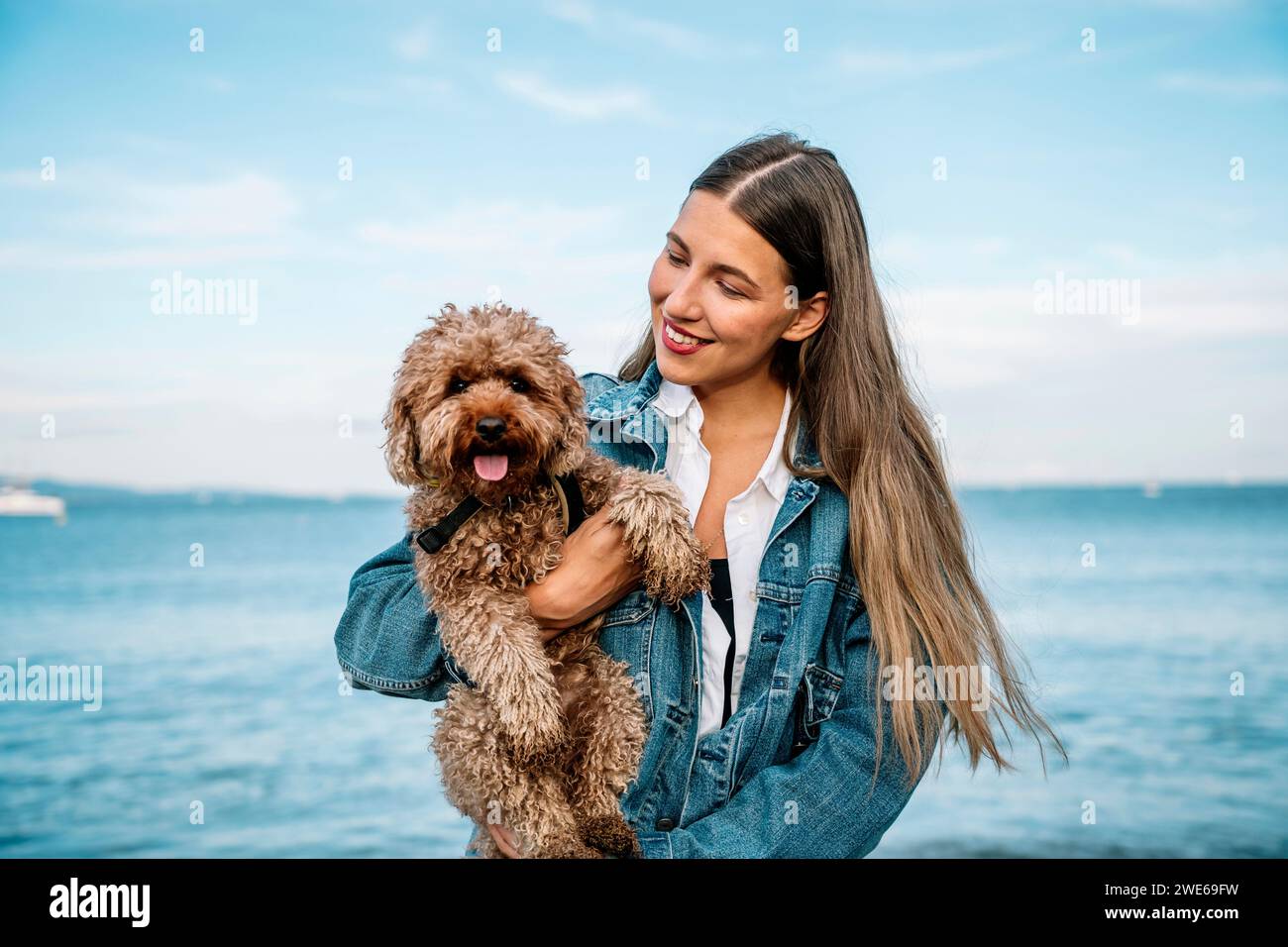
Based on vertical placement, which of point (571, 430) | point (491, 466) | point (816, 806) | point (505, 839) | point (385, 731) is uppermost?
point (571, 430)

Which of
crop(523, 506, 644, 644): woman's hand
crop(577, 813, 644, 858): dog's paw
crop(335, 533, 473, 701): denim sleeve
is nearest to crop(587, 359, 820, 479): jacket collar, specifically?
crop(523, 506, 644, 644): woman's hand

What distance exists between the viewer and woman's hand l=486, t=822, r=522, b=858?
308 centimetres

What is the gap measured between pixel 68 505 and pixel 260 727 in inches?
1859

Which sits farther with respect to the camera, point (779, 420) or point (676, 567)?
point (779, 420)

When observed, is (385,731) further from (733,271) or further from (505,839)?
(733,271)

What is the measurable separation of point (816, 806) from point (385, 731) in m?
13.8

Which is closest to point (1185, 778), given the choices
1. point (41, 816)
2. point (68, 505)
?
point (41, 816)

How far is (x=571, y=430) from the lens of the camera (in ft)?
10.4

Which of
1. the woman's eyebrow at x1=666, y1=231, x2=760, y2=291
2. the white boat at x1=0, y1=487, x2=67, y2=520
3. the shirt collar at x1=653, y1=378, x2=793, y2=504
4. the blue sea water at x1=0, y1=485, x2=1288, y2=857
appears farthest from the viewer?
the white boat at x1=0, y1=487, x2=67, y2=520

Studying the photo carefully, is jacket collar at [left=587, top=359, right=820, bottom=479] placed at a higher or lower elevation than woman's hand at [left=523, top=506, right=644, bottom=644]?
higher

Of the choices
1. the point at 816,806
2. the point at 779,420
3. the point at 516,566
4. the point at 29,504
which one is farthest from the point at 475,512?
the point at 29,504

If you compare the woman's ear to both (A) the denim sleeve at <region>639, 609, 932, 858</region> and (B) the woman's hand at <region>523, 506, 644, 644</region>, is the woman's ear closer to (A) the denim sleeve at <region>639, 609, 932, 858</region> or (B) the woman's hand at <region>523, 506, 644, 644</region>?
(B) the woman's hand at <region>523, 506, 644, 644</region>
